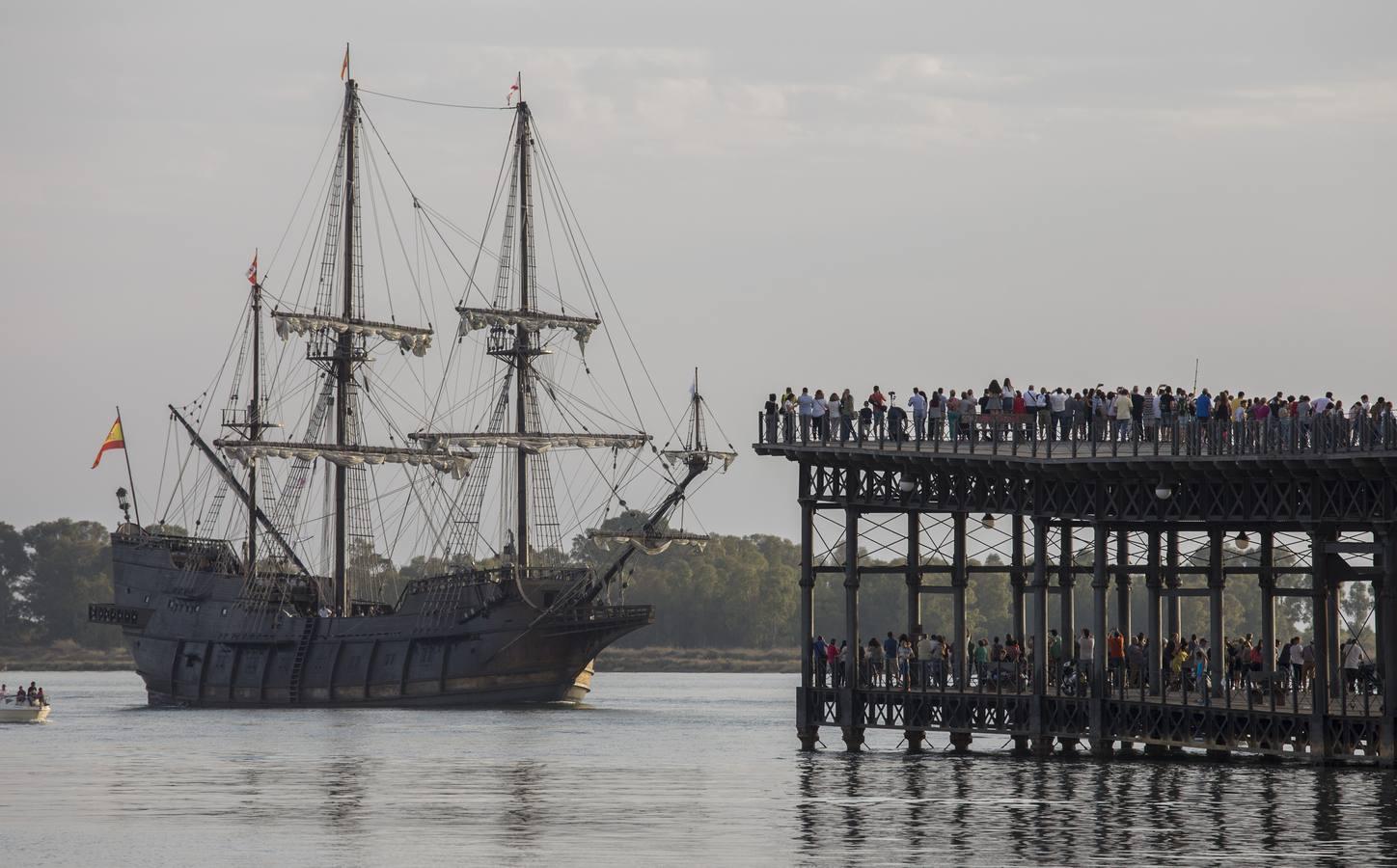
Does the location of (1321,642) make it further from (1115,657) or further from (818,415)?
(818,415)

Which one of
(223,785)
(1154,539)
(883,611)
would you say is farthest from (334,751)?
(883,611)

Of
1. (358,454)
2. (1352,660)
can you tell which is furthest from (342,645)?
(1352,660)

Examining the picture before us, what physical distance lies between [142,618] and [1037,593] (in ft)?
217

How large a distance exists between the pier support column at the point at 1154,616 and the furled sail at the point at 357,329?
59.2m

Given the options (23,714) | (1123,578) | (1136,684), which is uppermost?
(1123,578)

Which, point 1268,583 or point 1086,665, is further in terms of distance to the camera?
point 1268,583

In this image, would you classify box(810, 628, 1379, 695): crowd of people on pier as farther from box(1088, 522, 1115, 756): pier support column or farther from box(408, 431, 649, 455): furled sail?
box(408, 431, 649, 455): furled sail

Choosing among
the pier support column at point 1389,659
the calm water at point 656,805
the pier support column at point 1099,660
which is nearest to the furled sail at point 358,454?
the calm water at point 656,805

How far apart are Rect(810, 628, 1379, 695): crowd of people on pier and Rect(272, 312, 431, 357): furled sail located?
50856 millimetres

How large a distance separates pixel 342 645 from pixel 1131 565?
2195 inches

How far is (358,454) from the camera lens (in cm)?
11056

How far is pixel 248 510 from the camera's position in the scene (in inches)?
4584

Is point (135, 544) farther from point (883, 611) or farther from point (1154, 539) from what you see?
point (883, 611)

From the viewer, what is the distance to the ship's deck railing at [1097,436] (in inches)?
1838
